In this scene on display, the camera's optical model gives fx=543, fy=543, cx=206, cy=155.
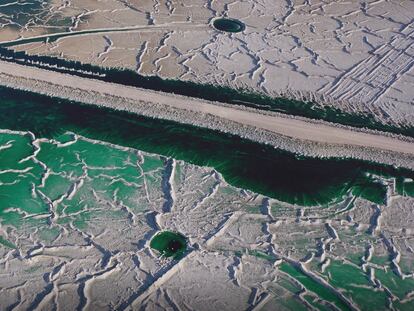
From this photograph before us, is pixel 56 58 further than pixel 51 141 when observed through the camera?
Yes

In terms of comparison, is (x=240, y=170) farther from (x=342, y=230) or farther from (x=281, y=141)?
(x=342, y=230)

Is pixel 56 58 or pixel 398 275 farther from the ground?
pixel 56 58

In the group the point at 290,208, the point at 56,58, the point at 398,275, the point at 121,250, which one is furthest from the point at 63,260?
the point at 56,58

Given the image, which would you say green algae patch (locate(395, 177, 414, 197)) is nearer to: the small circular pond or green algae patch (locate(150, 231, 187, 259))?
green algae patch (locate(150, 231, 187, 259))

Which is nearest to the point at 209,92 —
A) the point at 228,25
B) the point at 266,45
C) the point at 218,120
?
the point at 218,120

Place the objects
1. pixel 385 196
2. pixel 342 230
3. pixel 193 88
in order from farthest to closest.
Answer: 1. pixel 193 88
2. pixel 385 196
3. pixel 342 230

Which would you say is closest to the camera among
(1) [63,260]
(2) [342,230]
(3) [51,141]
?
(1) [63,260]

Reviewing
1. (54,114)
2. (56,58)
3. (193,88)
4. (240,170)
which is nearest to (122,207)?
(240,170)
